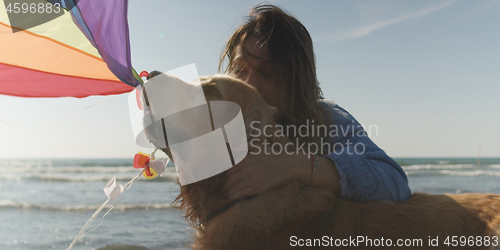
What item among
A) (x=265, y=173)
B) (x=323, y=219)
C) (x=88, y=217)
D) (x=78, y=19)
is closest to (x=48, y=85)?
(x=78, y=19)

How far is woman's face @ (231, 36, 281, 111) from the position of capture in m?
2.31

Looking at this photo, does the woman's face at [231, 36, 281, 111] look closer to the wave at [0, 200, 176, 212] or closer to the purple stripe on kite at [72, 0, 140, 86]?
the purple stripe on kite at [72, 0, 140, 86]

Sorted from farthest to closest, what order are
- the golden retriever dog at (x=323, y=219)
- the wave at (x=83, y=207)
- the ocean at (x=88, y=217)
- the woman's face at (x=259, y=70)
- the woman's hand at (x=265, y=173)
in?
1. the wave at (x=83, y=207)
2. the ocean at (x=88, y=217)
3. the woman's face at (x=259, y=70)
4. the woman's hand at (x=265, y=173)
5. the golden retriever dog at (x=323, y=219)

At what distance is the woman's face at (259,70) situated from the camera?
2309 mm

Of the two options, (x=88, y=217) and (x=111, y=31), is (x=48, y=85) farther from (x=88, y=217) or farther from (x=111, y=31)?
(x=88, y=217)

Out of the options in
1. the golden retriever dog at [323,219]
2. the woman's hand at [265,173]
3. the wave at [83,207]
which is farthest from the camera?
the wave at [83,207]

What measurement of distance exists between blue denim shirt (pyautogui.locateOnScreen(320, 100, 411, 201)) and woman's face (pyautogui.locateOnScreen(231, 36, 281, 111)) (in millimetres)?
607

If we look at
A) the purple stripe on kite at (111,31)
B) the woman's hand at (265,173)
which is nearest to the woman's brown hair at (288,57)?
the woman's hand at (265,173)

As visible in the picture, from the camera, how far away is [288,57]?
2375 millimetres

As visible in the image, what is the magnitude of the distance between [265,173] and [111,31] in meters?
1.22

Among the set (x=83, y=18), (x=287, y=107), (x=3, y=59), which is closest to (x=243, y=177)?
(x=287, y=107)

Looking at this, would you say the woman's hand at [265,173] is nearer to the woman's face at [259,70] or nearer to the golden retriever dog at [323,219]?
the golden retriever dog at [323,219]

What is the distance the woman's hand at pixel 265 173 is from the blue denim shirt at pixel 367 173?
15cm

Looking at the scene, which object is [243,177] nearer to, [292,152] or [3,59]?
[292,152]
